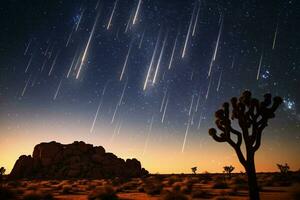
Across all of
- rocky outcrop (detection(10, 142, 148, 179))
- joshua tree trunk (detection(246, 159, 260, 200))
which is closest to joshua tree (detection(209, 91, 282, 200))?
joshua tree trunk (detection(246, 159, 260, 200))

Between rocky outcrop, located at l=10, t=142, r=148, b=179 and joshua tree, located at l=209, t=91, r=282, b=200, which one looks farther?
rocky outcrop, located at l=10, t=142, r=148, b=179

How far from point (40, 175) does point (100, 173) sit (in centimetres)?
1408

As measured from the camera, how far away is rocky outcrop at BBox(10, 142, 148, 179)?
58.5 meters

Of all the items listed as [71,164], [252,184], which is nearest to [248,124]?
[252,184]

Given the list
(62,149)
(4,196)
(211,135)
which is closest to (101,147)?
(62,149)

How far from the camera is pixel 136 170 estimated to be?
6888cm

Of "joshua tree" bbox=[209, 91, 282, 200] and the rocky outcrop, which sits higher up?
"joshua tree" bbox=[209, 91, 282, 200]

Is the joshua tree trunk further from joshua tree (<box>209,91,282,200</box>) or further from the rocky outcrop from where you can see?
the rocky outcrop

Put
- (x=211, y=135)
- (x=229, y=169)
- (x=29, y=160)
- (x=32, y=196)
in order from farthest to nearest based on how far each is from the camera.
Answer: (x=29, y=160), (x=229, y=169), (x=32, y=196), (x=211, y=135)

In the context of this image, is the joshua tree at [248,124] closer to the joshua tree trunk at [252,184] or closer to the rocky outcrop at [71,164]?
the joshua tree trunk at [252,184]

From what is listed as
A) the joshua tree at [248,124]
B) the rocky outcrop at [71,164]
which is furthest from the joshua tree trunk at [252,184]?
the rocky outcrop at [71,164]

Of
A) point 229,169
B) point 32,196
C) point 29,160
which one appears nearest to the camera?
point 32,196

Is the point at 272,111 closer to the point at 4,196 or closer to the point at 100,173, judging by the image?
the point at 4,196

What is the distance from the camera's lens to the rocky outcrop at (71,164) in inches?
2304
